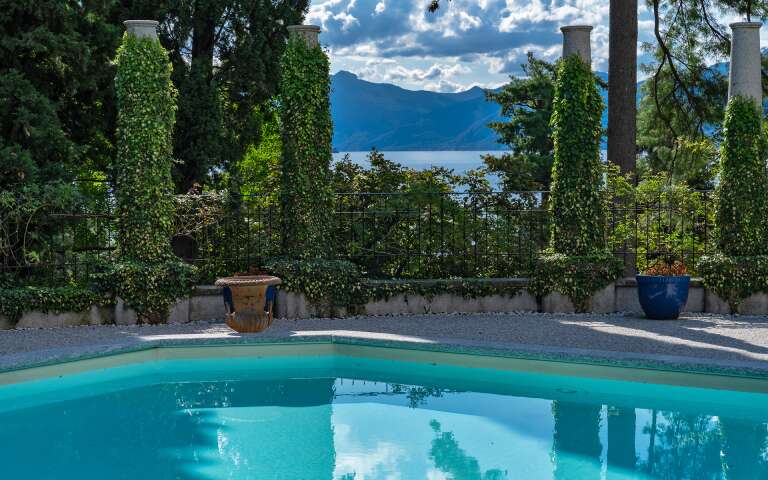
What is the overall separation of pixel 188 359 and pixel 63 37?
5.60 meters

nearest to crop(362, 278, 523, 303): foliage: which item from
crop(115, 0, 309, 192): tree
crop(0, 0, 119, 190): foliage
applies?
crop(0, 0, 119, 190): foliage

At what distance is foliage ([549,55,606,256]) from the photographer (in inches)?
460

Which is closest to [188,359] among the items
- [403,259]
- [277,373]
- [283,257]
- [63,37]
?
[277,373]

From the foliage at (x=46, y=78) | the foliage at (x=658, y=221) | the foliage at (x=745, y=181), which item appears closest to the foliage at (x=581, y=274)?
the foliage at (x=658, y=221)

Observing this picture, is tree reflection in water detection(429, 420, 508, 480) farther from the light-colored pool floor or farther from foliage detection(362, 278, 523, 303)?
foliage detection(362, 278, 523, 303)

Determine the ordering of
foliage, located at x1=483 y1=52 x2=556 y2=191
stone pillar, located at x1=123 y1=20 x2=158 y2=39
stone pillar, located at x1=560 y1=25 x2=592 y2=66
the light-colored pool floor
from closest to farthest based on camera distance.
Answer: the light-colored pool floor < stone pillar, located at x1=123 y1=20 x2=158 y2=39 < stone pillar, located at x1=560 y1=25 x2=592 y2=66 < foliage, located at x1=483 y1=52 x2=556 y2=191

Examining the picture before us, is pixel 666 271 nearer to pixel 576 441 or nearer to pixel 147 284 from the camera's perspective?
pixel 576 441

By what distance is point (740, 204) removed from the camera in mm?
11656

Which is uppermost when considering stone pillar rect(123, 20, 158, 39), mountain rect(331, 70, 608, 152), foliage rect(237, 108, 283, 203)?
mountain rect(331, 70, 608, 152)

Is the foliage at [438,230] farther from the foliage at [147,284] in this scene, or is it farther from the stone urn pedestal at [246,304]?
the foliage at [147,284]

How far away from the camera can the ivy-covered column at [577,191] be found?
11578mm

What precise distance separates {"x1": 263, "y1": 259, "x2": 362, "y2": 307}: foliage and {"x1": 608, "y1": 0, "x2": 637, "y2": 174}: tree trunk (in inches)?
199

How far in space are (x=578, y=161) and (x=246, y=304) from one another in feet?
15.7

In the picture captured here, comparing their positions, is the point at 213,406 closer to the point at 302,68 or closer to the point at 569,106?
the point at 302,68
